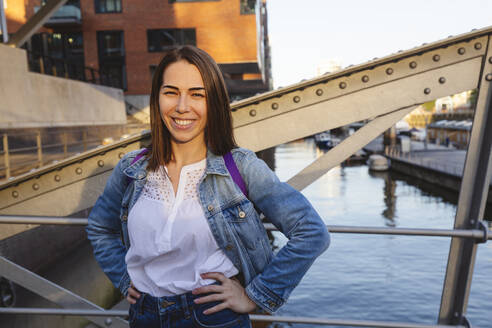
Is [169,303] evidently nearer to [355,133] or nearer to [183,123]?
[183,123]

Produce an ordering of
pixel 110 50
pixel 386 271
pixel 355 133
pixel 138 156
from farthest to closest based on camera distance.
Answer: pixel 110 50, pixel 386 271, pixel 355 133, pixel 138 156

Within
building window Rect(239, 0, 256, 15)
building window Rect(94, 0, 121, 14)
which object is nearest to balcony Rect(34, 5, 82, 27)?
building window Rect(94, 0, 121, 14)

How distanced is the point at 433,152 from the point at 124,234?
52.5m

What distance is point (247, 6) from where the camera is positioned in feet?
92.4

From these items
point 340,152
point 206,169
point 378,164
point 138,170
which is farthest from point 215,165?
point 378,164

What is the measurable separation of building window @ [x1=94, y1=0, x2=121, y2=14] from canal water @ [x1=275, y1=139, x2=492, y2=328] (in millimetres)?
19143

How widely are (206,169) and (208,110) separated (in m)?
0.24

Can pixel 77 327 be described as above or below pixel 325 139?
above

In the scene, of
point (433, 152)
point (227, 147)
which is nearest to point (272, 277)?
point (227, 147)

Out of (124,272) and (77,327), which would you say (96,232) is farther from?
(77,327)

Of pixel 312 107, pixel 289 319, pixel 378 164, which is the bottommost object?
pixel 378 164

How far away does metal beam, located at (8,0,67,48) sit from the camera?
1147cm

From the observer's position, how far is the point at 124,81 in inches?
1246

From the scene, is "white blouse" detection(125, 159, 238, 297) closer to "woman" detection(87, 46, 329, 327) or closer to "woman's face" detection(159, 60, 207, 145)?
"woman" detection(87, 46, 329, 327)
